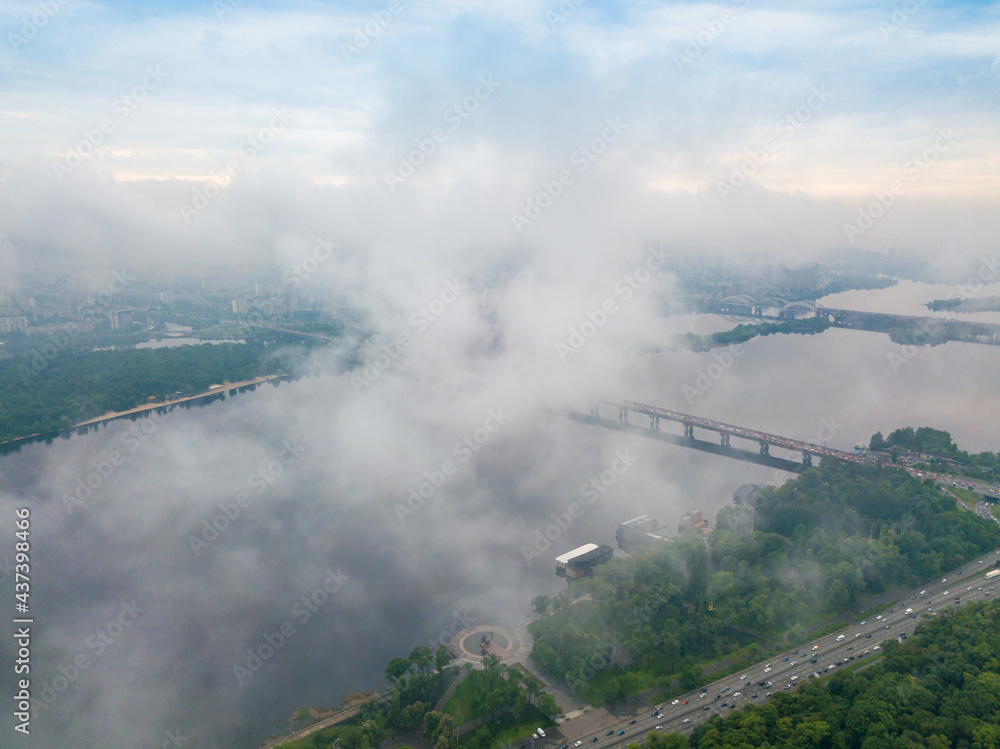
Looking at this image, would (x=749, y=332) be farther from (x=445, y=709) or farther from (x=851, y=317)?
(x=445, y=709)

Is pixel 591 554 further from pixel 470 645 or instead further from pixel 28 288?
pixel 28 288

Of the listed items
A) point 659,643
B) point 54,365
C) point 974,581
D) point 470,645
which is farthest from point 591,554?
point 54,365

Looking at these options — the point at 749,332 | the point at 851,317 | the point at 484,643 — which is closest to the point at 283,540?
the point at 484,643

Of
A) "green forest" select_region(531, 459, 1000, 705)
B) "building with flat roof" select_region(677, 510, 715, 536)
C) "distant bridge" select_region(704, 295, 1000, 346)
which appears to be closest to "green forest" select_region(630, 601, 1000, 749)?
"green forest" select_region(531, 459, 1000, 705)

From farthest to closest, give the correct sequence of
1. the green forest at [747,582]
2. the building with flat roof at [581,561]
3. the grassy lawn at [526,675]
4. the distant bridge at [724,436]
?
the distant bridge at [724,436]
the building with flat roof at [581,561]
the green forest at [747,582]
the grassy lawn at [526,675]

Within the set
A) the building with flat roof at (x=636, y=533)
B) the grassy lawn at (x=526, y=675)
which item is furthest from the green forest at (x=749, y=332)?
the grassy lawn at (x=526, y=675)

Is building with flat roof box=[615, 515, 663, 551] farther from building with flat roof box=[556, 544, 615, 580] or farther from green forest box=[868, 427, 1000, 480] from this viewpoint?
green forest box=[868, 427, 1000, 480]

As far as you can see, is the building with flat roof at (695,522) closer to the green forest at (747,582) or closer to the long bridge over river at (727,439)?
the green forest at (747,582)
